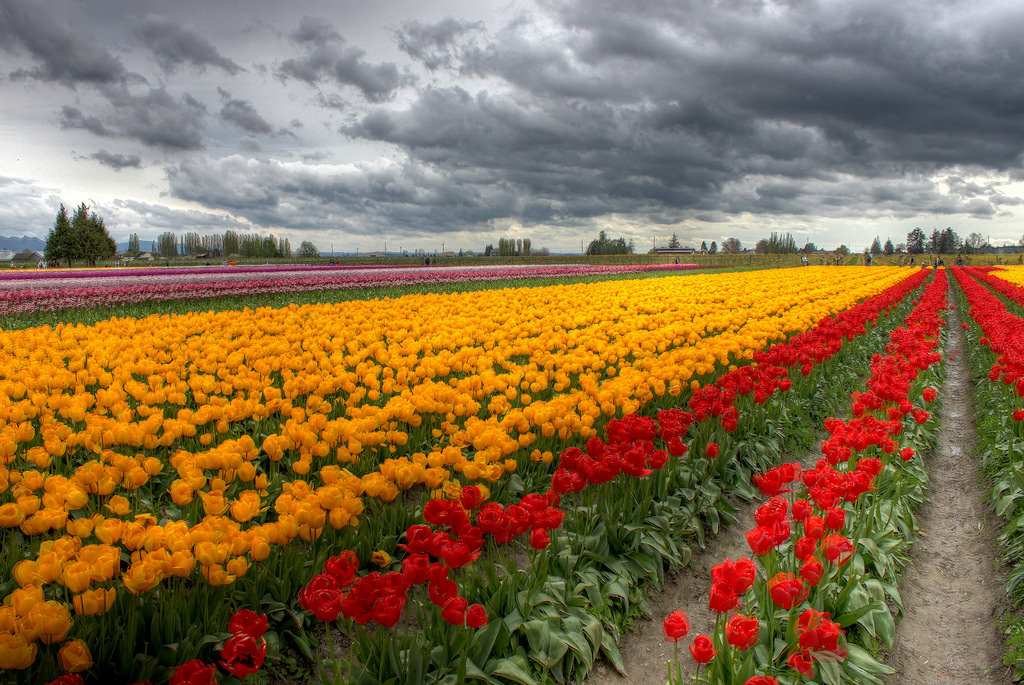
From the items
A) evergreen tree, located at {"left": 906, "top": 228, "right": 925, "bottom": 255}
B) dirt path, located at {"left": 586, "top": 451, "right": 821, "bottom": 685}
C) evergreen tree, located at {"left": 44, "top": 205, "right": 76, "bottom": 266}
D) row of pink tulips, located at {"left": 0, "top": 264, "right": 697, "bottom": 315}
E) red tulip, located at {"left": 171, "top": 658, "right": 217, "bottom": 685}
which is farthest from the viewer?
evergreen tree, located at {"left": 906, "top": 228, "right": 925, "bottom": 255}

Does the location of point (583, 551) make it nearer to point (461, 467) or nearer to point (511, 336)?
point (461, 467)

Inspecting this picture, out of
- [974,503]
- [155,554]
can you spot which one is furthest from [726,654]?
[974,503]

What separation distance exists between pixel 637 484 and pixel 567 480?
1.36m

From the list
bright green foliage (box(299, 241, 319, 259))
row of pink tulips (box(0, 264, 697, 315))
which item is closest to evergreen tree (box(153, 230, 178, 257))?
bright green foliage (box(299, 241, 319, 259))

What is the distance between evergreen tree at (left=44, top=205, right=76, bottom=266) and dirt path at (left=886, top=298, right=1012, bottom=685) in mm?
85113

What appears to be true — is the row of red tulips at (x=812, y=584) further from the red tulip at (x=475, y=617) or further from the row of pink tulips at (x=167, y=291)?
the row of pink tulips at (x=167, y=291)

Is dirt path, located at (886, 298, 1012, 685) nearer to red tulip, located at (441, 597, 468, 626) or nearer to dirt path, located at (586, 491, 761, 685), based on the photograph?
dirt path, located at (586, 491, 761, 685)

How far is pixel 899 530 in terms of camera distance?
497 centimetres

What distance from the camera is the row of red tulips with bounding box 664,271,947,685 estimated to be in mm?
2428

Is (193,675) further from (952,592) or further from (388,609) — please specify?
(952,592)

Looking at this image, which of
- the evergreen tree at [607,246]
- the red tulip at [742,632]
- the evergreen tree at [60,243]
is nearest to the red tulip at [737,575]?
the red tulip at [742,632]

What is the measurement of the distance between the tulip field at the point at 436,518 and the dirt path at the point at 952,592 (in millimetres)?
Answer: 190

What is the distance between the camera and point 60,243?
70438mm

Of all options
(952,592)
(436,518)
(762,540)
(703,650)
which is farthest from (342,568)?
(952,592)
